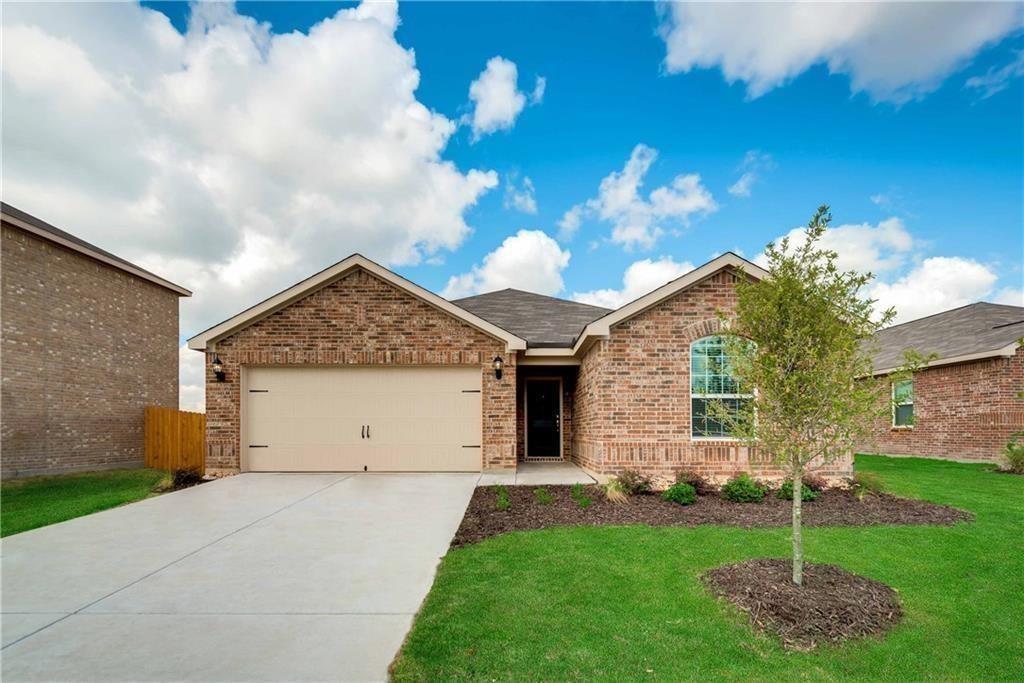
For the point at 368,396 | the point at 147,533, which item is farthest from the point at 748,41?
the point at 147,533

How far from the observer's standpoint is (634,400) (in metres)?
9.78

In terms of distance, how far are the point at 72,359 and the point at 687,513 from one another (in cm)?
1524

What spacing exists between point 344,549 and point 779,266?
212 inches

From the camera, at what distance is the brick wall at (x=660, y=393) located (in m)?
9.64

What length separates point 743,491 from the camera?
8281 mm

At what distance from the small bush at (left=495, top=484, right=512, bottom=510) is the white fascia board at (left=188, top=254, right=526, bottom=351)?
3.41m

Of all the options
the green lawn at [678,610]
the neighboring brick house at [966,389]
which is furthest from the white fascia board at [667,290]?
the neighboring brick house at [966,389]

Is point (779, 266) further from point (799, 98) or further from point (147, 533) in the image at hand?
point (799, 98)

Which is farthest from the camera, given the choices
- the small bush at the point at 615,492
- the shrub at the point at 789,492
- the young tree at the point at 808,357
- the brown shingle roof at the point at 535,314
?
the brown shingle roof at the point at 535,314

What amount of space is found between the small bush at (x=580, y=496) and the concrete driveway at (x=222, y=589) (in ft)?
5.92

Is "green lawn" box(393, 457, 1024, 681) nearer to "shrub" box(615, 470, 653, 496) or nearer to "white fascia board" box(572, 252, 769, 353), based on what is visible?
"shrub" box(615, 470, 653, 496)

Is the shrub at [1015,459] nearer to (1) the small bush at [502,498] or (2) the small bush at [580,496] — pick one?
(2) the small bush at [580,496]

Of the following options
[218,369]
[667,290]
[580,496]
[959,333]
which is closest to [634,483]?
[580,496]

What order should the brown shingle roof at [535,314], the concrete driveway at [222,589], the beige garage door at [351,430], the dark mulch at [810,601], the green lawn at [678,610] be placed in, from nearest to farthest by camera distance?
the green lawn at [678,610], the concrete driveway at [222,589], the dark mulch at [810,601], the beige garage door at [351,430], the brown shingle roof at [535,314]
